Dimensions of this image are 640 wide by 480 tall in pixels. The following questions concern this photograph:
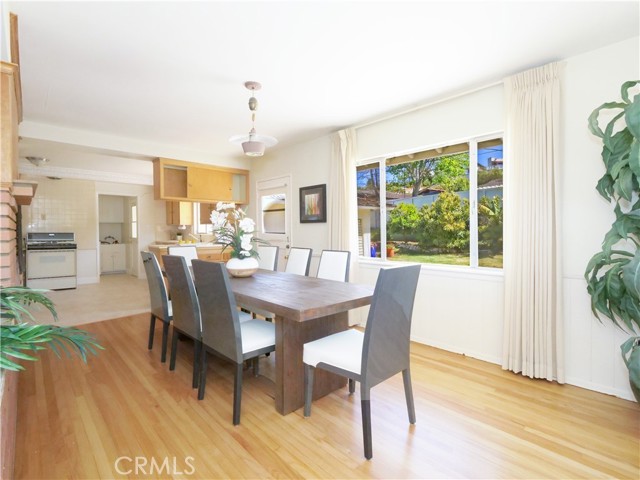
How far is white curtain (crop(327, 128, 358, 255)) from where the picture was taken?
4027 mm

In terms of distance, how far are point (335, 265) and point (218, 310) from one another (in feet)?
4.87

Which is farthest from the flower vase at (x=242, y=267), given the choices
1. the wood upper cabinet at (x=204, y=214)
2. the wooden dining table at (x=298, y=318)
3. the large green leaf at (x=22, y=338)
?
the wood upper cabinet at (x=204, y=214)

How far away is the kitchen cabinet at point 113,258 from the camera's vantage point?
328 inches

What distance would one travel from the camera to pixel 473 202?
10.3 ft

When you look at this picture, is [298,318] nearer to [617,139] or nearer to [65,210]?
[617,139]

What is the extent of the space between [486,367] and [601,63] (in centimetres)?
246

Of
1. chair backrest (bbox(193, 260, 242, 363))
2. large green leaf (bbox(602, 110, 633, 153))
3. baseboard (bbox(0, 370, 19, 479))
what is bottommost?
baseboard (bbox(0, 370, 19, 479))

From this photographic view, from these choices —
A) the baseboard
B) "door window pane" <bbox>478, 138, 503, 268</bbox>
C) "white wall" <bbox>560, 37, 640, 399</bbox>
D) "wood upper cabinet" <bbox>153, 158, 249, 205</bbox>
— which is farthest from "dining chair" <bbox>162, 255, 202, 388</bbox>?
"white wall" <bbox>560, 37, 640, 399</bbox>

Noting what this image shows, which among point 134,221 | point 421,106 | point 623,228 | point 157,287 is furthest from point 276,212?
point 134,221

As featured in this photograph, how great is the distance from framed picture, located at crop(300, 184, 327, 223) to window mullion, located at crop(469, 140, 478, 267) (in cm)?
187

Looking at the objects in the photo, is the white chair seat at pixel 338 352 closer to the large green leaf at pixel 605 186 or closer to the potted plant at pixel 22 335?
the potted plant at pixel 22 335

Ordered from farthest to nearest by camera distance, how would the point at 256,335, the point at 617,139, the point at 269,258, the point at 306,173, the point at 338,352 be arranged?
the point at 306,173 → the point at 269,258 → the point at 256,335 → the point at 617,139 → the point at 338,352

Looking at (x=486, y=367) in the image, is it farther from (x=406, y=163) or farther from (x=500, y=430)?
(x=406, y=163)

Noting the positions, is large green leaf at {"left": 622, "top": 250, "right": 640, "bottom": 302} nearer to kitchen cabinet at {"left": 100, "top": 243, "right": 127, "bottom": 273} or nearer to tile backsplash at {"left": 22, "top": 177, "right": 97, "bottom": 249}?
tile backsplash at {"left": 22, "top": 177, "right": 97, "bottom": 249}
